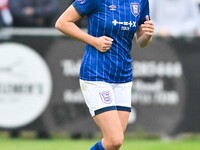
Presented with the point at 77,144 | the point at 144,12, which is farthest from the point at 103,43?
the point at 77,144

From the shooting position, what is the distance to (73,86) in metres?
11.8

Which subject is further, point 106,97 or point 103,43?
point 106,97

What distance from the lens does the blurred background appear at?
11719 millimetres

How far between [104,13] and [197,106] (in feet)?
15.5

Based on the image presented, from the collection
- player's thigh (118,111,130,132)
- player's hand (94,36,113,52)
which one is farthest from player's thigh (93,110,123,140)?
player's hand (94,36,113,52)

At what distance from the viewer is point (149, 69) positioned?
462 inches

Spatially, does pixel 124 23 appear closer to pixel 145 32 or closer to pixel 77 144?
pixel 145 32

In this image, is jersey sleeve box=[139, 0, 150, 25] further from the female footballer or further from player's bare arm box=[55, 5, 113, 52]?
player's bare arm box=[55, 5, 113, 52]

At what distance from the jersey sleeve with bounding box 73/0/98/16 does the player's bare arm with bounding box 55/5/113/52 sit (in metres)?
0.05

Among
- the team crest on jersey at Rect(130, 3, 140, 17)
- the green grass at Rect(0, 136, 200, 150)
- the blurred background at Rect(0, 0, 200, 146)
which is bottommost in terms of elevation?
the green grass at Rect(0, 136, 200, 150)

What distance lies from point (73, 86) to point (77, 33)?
4456mm

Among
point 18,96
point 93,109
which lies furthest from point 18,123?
point 93,109

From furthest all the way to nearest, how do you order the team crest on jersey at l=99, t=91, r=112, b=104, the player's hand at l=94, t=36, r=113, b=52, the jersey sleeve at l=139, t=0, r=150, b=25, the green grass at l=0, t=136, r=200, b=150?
the green grass at l=0, t=136, r=200, b=150 < the jersey sleeve at l=139, t=0, r=150, b=25 < the team crest on jersey at l=99, t=91, r=112, b=104 < the player's hand at l=94, t=36, r=113, b=52

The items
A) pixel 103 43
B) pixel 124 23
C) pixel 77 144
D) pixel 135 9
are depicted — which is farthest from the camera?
pixel 77 144
